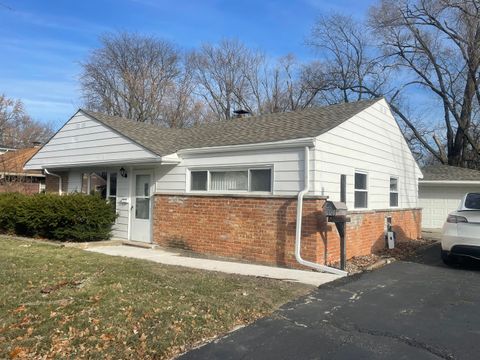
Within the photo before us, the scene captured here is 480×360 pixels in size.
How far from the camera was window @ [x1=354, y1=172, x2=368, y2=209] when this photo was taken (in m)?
11.7

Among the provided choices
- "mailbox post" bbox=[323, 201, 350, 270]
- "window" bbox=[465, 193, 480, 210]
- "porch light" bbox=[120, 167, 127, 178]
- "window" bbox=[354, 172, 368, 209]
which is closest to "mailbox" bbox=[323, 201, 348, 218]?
"mailbox post" bbox=[323, 201, 350, 270]

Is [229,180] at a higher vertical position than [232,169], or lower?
lower

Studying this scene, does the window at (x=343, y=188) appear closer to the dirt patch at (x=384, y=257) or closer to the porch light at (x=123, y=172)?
the dirt patch at (x=384, y=257)

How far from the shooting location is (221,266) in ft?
32.1

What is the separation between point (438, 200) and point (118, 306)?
18459mm

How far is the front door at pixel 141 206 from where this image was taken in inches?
515

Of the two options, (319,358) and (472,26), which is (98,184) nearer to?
(319,358)

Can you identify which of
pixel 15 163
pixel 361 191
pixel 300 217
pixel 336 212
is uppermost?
pixel 15 163

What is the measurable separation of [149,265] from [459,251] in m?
6.28

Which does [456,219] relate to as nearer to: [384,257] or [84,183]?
[384,257]

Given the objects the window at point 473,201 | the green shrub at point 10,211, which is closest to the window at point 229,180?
the window at point 473,201

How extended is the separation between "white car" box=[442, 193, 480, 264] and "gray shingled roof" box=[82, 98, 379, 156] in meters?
3.24

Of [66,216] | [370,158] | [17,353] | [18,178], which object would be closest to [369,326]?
[17,353]

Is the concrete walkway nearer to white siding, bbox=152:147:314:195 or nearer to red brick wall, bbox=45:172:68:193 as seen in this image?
white siding, bbox=152:147:314:195
